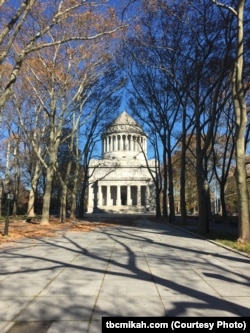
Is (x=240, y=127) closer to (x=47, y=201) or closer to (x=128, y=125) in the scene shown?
(x=47, y=201)

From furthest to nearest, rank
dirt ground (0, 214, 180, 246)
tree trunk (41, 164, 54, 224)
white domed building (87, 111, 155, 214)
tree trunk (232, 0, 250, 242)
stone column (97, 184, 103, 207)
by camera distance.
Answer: stone column (97, 184, 103, 207)
white domed building (87, 111, 155, 214)
tree trunk (41, 164, 54, 224)
dirt ground (0, 214, 180, 246)
tree trunk (232, 0, 250, 242)

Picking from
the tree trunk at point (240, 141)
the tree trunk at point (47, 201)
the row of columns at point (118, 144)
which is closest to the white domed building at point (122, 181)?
the row of columns at point (118, 144)

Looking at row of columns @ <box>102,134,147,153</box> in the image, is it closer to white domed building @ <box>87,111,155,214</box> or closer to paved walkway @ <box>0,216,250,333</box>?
white domed building @ <box>87,111,155,214</box>

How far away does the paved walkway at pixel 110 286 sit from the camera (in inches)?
221

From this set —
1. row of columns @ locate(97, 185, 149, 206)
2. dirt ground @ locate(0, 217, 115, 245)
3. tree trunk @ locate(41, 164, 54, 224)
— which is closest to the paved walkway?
dirt ground @ locate(0, 217, 115, 245)

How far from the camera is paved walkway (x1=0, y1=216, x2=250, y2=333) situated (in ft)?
18.4

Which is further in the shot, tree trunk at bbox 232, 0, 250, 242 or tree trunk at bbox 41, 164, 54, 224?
tree trunk at bbox 41, 164, 54, 224

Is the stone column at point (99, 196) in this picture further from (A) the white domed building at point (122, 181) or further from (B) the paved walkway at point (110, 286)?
(B) the paved walkway at point (110, 286)

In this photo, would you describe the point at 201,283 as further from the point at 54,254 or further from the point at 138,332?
the point at 54,254

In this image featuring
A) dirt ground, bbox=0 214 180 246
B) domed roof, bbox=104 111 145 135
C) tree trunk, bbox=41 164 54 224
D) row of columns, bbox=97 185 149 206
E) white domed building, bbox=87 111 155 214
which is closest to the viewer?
dirt ground, bbox=0 214 180 246

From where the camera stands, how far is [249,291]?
709 centimetres

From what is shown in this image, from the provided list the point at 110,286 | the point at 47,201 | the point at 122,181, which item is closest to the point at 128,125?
the point at 47,201

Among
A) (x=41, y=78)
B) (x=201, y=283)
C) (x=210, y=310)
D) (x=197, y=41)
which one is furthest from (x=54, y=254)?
(x=41, y=78)

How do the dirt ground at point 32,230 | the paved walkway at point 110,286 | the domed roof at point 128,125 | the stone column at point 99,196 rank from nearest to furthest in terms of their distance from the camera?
the paved walkway at point 110,286, the dirt ground at point 32,230, the domed roof at point 128,125, the stone column at point 99,196
